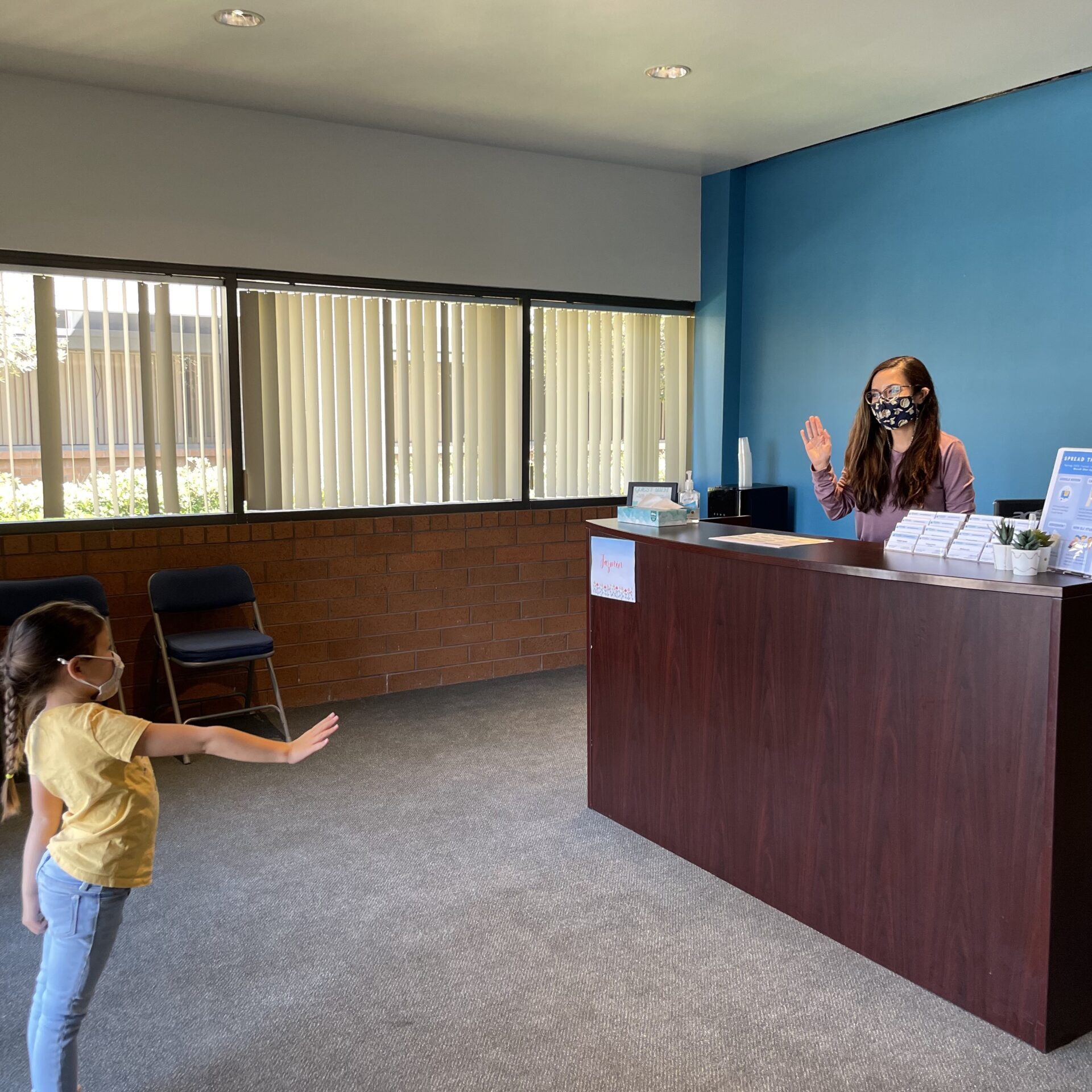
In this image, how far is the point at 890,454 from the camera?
3.53 meters

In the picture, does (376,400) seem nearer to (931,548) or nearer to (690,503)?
(690,503)

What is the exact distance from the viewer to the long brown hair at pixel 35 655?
1981 mm

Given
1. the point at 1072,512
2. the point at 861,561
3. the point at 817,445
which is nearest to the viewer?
the point at 1072,512

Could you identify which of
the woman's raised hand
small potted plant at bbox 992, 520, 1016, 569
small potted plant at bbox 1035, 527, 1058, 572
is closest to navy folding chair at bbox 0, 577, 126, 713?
the woman's raised hand

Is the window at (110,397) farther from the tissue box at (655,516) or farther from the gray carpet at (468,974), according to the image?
the tissue box at (655,516)

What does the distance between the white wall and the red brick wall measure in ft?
4.54

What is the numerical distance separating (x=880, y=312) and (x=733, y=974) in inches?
151

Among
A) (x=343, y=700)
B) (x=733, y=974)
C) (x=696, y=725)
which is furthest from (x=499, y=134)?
(x=733, y=974)

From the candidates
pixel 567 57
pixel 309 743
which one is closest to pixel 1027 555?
pixel 309 743

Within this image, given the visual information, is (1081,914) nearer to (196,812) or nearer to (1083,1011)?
(1083,1011)

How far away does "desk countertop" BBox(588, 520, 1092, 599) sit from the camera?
2367 millimetres

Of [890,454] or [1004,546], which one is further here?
[890,454]

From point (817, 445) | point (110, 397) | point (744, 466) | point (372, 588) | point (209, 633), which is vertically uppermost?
point (110, 397)

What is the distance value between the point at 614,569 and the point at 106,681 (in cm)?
204
